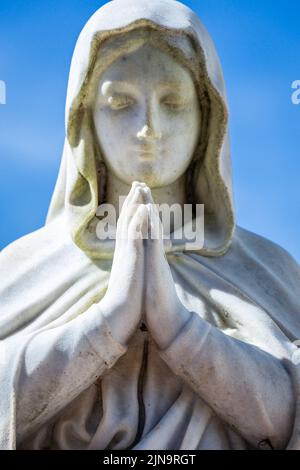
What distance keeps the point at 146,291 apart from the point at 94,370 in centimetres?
52

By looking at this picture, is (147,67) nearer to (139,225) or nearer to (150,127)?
(150,127)

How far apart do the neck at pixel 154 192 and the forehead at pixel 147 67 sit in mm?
660

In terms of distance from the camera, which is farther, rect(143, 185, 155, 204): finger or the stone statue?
rect(143, 185, 155, 204): finger

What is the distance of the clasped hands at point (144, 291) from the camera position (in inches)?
334

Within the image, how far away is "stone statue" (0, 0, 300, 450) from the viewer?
848 centimetres

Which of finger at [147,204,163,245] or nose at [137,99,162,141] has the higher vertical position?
nose at [137,99,162,141]

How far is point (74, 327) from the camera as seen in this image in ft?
28.0

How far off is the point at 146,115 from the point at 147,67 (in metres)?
0.31

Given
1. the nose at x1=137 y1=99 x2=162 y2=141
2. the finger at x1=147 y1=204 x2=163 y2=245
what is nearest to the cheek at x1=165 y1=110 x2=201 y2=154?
the nose at x1=137 y1=99 x2=162 y2=141

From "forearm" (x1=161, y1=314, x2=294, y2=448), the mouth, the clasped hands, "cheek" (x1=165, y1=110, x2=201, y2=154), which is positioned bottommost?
"forearm" (x1=161, y1=314, x2=294, y2=448)

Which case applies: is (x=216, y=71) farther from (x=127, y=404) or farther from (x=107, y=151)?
(x=127, y=404)

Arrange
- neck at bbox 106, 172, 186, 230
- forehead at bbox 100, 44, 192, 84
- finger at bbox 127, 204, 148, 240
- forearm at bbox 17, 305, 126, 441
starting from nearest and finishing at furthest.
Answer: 1. forearm at bbox 17, 305, 126, 441
2. finger at bbox 127, 204, 148, 240
3. forehead at bbox 100, 44, 192, 84
4. neck at bbox 106, 172, 186, 230

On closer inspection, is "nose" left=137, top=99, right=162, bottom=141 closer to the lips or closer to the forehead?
the lips
